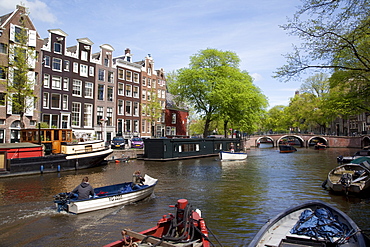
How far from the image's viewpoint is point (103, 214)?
13109 mm

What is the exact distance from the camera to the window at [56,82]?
130ft

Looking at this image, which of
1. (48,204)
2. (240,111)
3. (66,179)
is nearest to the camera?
(48,204)

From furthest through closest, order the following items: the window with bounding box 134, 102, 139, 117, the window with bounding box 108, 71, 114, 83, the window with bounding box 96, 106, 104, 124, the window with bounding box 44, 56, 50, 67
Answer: the window with bounding box 134, 102, 139, 117, the window with bounding box 108, 71, 114, 83, the window with bounding box 96, 106, 104, 124, the window with bounding box 44, 56, 50, 67

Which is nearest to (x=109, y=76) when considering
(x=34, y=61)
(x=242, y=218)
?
(x=34, y=61)

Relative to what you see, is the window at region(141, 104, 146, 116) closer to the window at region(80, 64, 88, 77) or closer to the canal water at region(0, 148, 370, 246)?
the window at region(80, 64, 88, 77)

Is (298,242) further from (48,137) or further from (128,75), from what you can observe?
(128,75)

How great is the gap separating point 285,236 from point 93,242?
261 inches

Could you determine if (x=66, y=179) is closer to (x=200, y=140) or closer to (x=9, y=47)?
(x=9, y=47)

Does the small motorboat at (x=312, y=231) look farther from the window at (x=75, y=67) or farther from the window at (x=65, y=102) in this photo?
the window at (x=75, y=67)

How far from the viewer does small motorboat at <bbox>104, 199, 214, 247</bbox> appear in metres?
7.16

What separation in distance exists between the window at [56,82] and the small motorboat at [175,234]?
36.8 meters

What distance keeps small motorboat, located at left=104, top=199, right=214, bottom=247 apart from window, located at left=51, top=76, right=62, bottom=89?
36.8 metres

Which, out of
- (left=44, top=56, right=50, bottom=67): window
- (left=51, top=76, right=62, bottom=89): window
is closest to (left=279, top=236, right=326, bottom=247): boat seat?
(left=51, top=76, right=62, bottom=89): window

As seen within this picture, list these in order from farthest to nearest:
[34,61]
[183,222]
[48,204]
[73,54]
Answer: [73,54] < [34,61] < [48,204] < [183,222]
